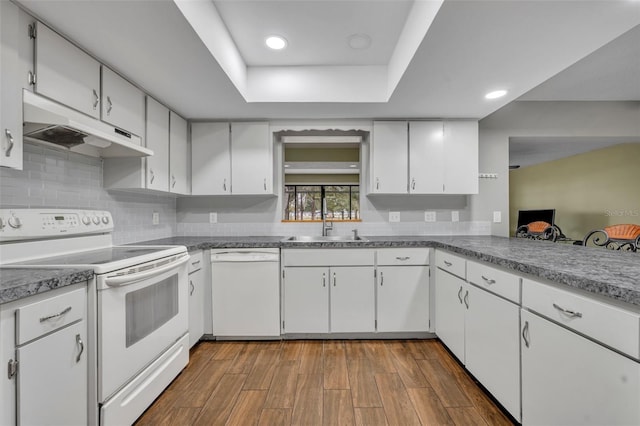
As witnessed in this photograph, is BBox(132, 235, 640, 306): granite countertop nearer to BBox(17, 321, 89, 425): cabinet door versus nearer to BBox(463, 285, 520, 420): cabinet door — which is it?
BBox(463, 285, 520, 420): cabinet door

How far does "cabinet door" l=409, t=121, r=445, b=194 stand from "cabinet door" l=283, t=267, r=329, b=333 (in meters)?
1.28

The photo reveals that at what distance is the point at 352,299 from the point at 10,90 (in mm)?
2407

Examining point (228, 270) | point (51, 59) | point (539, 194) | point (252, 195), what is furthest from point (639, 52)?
point (539, 194)

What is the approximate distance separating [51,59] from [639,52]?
154 inches

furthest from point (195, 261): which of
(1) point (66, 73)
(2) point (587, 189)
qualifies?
(2) point (587, 189)

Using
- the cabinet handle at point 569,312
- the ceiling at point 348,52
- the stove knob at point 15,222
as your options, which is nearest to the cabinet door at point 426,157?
the ceiling at point 348,52

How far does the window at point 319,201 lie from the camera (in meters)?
3.26

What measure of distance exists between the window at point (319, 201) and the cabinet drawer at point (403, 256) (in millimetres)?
878

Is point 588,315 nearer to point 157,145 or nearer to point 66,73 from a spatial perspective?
point 66,73

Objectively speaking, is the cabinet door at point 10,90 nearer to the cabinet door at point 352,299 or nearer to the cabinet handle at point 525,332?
the cabinet door at point 352,299

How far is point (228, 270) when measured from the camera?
94.4 inches

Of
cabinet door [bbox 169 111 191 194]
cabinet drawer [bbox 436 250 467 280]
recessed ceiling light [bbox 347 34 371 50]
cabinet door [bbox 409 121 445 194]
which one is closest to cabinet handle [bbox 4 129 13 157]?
cabinet door [bbox 169 111 191 194]

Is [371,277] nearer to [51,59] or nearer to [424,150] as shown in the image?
[424,150]

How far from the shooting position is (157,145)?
223 cm
